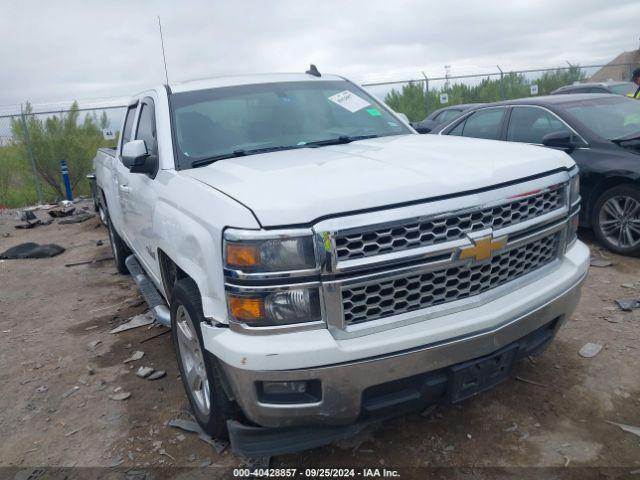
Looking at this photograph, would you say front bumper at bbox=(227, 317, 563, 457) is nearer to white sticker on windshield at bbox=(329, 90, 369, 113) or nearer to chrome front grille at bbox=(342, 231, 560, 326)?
chrome front grille at bbox=(342, 231, 560, 326)

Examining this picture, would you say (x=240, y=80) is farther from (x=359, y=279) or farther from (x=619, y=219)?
(x=619, y=219)

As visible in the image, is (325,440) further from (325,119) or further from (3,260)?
(3,260)

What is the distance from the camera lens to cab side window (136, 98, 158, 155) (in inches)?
146

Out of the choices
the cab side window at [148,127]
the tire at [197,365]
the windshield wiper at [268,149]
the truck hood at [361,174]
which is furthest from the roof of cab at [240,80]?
the tire at [197,365]

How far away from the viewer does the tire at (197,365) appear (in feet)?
8.32

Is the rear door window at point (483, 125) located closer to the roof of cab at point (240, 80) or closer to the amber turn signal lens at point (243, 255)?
the roof of cab at point (240, 80)

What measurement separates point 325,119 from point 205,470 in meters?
2.37

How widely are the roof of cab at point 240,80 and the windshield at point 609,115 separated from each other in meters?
3.27

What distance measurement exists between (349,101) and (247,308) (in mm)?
2362

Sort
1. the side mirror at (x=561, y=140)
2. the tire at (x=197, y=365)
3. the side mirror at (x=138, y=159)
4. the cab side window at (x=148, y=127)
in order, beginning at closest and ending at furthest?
the tire at (x=197, y=365), the side mirror at (x=138, y=159), the cab side window at (x=148, y=127), the side mirror at (x=561, y=140)

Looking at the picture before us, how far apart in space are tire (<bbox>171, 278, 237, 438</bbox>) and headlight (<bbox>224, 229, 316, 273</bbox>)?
536 millimetres

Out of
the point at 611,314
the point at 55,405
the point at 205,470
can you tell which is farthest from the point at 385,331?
the point at 611,314

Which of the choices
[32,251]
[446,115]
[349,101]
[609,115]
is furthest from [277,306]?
[446,115]

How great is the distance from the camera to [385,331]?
89.1 inches
